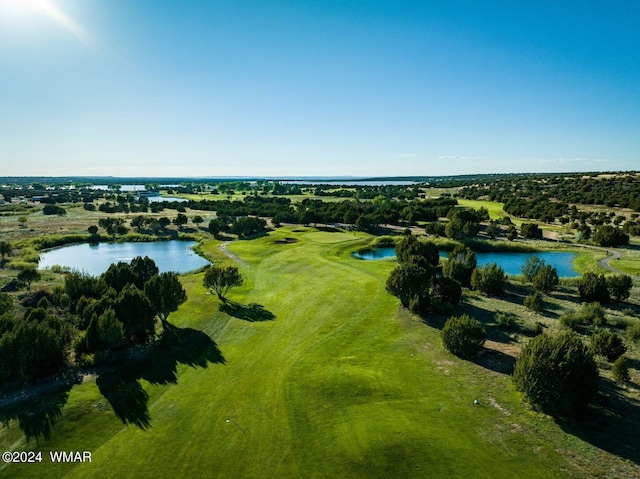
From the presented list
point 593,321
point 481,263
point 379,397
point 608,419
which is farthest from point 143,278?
point 481,263

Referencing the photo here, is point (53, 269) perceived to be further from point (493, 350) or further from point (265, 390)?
point (493, 350)

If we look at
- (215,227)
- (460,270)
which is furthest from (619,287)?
(215,227)

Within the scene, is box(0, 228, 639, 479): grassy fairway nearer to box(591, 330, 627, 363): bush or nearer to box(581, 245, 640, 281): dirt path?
box(591, 330, 627, 363): bush

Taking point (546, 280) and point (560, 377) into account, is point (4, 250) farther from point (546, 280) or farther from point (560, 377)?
point (546, 280)

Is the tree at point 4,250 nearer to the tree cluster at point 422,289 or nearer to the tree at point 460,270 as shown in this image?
the tree cluster at point 422,289

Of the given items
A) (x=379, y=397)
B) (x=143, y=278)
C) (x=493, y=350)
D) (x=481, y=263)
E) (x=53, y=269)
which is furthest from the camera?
(x=481, y=263)

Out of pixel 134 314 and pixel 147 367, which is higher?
pixel 134 314
